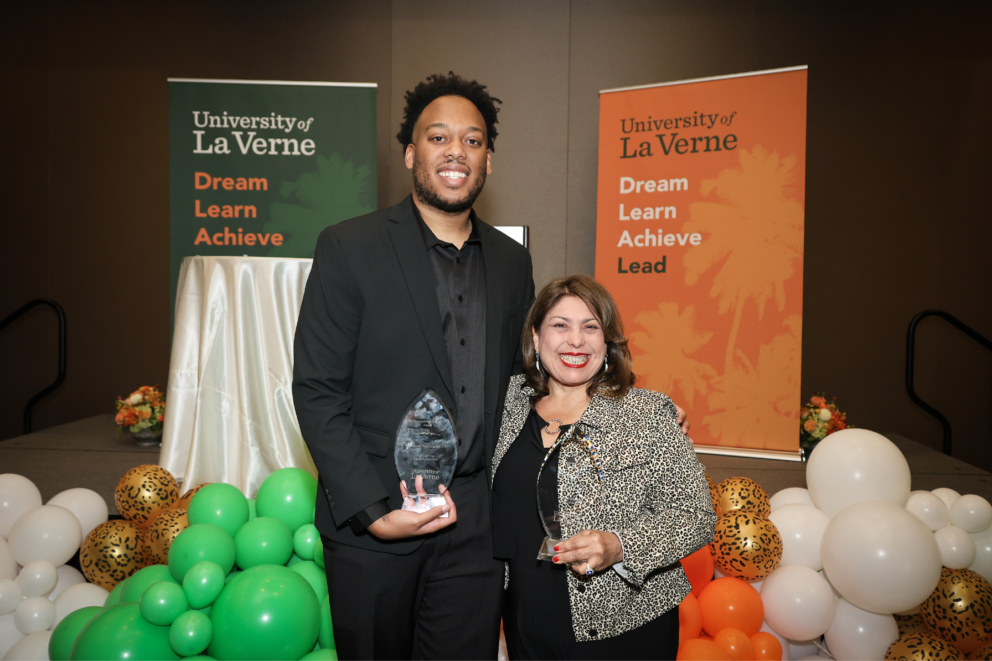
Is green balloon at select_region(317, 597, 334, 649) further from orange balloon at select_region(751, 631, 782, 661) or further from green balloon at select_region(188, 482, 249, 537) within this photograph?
orange balloon at select_region(751, 631, 782, 661)

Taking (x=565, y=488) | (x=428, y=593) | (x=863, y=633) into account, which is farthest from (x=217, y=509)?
(x=863, y=633)

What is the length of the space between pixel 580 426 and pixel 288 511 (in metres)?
1.34

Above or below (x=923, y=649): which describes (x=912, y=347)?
above

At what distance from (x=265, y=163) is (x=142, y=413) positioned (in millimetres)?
1771

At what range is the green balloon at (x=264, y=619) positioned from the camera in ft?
5.51

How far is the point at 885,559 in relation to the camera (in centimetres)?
181

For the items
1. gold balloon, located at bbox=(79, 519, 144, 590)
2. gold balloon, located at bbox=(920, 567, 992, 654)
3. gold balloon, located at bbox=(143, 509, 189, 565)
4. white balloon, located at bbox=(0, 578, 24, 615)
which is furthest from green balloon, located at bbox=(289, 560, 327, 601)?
gold balloon, located at bbox=(920, 567, 992, 654)

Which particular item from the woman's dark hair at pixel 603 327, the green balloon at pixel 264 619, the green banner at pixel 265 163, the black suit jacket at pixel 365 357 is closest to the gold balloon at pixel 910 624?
the woman's dark hair at pixel 603 327

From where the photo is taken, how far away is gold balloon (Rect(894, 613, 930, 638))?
2008 millimetres

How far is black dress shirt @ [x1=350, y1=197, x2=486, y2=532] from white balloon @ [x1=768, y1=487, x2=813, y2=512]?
1541 mm

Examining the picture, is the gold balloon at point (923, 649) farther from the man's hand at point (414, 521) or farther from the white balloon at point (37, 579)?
the white balloon at point (37, 579)

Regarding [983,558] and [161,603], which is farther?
[983,558]

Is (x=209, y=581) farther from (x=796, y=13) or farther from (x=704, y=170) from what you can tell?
(x=796, y=13)

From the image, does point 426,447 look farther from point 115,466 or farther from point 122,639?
point 115,466
